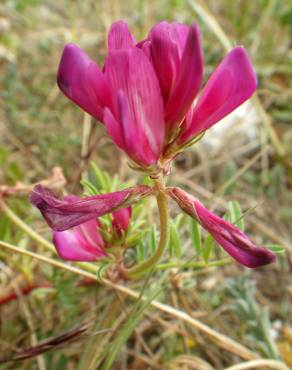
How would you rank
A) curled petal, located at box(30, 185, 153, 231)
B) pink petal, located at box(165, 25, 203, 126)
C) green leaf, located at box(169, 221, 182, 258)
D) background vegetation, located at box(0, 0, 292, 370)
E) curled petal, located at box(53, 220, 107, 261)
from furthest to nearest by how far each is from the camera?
background vegetation, located at box(0, 0, 292, 370) < green leaf, located at box(169, 221, 182, 258) < curled petal, located at box(53, 220, 107, 261) < curled petal, located at box(30, 185, 153, 231) < pink petal, located at box(165, 25, 203, 126)

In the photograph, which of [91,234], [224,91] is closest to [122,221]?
[91,234]

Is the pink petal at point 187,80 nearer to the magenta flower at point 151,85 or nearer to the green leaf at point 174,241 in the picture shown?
the magenta flower at point 151,85

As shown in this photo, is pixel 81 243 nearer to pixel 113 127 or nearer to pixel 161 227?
pixel 161 227

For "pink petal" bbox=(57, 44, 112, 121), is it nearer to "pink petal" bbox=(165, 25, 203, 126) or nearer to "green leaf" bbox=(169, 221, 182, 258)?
"pink petal" bbox=(165, 25, 203, 126)

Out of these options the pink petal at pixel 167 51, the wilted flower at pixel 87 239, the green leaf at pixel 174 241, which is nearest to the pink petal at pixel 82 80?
the pink petal at pixel 167 51

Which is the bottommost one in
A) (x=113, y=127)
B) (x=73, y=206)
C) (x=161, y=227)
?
(x=161, y=227)

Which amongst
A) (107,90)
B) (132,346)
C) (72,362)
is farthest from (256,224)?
(107,90)

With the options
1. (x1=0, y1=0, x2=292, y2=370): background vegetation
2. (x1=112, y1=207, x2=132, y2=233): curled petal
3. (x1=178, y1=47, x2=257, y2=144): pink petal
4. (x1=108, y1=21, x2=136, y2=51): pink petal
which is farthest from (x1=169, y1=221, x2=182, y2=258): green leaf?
(x1=108, y1=21, x2=136, y2=51): pink petal
